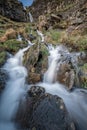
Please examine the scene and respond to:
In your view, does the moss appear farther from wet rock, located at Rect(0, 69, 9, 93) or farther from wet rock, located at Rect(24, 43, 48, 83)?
wet rock, located at Rect(0, 69, 9, 93)

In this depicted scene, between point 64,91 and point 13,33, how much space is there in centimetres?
1128

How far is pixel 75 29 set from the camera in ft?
69.6

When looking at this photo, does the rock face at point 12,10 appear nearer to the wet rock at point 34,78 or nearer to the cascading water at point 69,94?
the cascading water at point 69,94

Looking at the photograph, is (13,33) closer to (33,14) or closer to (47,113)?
(47,113)

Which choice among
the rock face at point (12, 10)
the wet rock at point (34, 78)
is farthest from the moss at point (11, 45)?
the rock face at point (12, 10)

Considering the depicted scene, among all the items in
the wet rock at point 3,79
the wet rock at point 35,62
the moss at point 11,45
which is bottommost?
the wet rock at point 3,79

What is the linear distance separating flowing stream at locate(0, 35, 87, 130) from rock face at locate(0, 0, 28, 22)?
93.3ft

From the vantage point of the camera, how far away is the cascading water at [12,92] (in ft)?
27.1

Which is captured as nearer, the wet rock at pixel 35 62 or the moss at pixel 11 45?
the wet rock at pixel 35 62

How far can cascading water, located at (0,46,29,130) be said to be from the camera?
27.1ft

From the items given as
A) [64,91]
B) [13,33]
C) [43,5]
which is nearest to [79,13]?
[13,33]

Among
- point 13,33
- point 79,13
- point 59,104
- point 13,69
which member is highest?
point 79,13

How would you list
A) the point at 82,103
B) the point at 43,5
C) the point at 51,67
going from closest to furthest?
1. the point at 82,103
2. the point at 51,67
3. the point at 43,5

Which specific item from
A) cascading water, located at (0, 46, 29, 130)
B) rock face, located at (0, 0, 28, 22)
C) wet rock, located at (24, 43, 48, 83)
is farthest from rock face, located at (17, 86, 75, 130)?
rock face, located at (0, 0, 28, 22)
